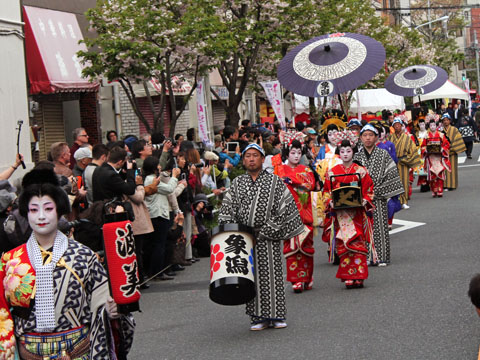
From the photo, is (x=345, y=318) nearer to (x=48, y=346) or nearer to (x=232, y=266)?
(x=232, y=266)

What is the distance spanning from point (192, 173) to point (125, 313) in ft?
23.3

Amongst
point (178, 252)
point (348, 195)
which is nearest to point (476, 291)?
point (348, 195)

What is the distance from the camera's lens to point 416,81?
72.0 feet

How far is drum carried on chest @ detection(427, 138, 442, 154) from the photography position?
62.3 feet

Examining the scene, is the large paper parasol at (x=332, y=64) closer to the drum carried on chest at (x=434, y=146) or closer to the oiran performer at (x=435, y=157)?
the oiran performer at (x=435, y=157)

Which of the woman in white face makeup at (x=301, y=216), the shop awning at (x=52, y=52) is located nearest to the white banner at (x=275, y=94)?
the shop awning at (x=52, y=52)

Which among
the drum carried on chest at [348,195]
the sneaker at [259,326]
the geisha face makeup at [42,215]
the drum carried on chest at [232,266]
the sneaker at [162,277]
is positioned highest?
the geisha face makeup at [42,215]

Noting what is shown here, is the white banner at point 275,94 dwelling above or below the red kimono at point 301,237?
above

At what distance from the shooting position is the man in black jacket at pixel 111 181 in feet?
29.7

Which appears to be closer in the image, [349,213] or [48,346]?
[48,346]

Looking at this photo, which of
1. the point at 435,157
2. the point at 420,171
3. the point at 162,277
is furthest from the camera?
the point at 420,171

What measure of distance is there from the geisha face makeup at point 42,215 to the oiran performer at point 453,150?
15.8m

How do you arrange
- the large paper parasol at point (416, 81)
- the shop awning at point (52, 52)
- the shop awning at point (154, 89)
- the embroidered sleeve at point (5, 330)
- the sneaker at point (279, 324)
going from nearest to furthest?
the embroidered sleeve at point (5, 330) < the sneaker at point (279, 324) < the shop awning at point (52, 52) < the large paper parasol at point (416, 81) < the shop awning at point (154, 89)

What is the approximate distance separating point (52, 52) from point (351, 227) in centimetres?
1052
